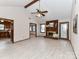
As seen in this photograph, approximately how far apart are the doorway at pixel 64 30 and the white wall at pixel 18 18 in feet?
11.9

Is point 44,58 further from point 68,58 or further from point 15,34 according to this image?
point 15,34

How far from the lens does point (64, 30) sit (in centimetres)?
998

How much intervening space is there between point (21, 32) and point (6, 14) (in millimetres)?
2410

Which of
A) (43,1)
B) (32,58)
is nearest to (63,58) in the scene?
(32,58)

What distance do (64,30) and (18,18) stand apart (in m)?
4.87

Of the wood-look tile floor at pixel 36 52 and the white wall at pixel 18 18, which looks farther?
the white wall at pixel 18 18

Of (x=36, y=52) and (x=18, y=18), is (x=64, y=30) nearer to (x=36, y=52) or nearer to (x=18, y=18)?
(x=18, y=18)

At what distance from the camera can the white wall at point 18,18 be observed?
22.8 feet

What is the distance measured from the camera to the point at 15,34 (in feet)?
26.0

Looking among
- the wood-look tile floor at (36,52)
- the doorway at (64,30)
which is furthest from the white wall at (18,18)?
the doorway at (64,30)

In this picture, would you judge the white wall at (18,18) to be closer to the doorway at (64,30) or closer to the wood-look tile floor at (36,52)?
the wood-look tile floor at (36,52)

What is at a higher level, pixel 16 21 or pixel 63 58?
pixel 16 21

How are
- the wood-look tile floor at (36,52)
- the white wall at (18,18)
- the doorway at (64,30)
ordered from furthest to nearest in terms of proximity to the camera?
the doorway at (64,30) → the white wall at (18,18) → the wood-look tile floor at (36,52)

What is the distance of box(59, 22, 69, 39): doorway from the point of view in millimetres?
9641
